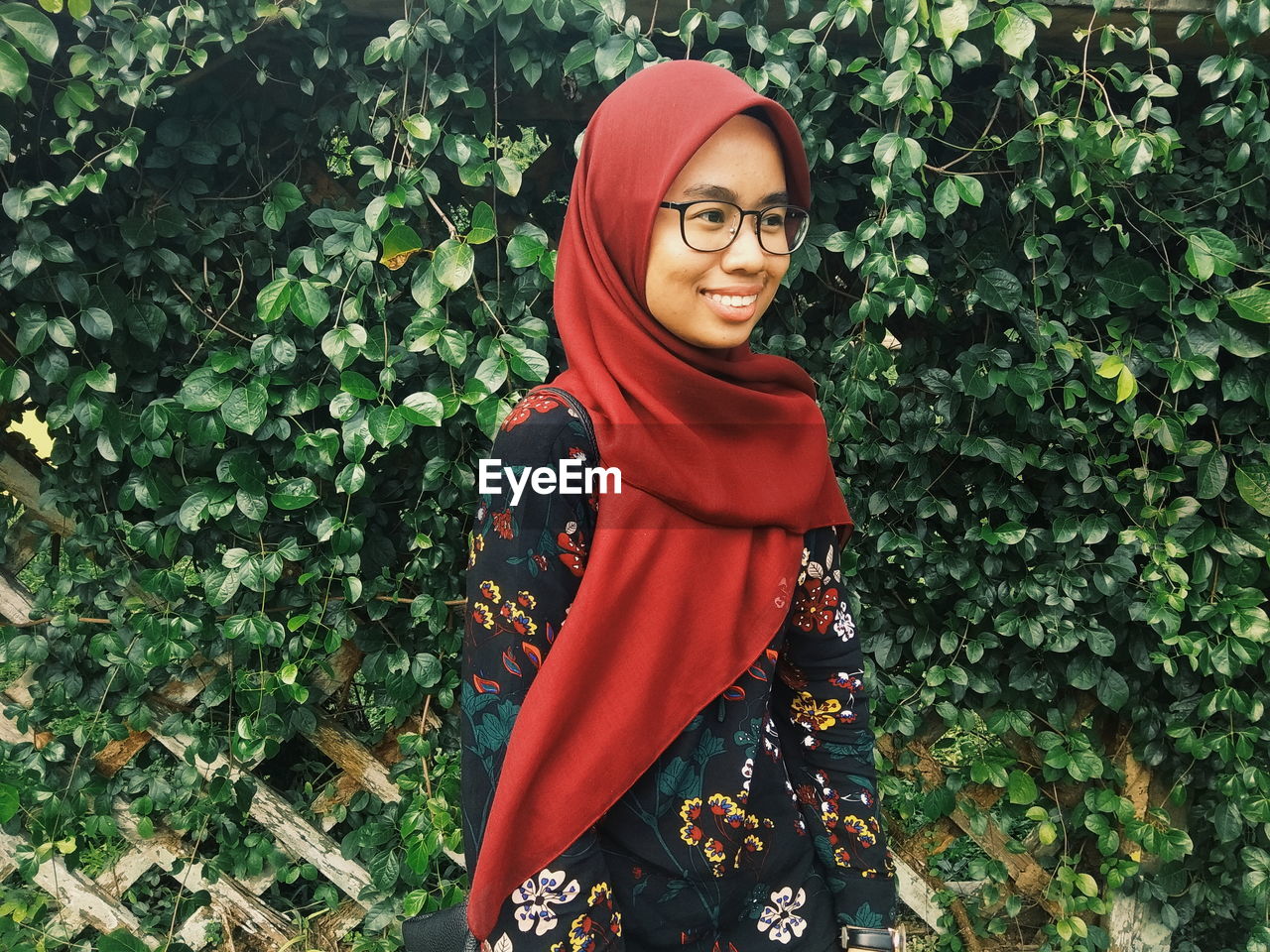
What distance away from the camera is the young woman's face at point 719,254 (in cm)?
97

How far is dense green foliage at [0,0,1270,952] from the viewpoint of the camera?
4.86ft

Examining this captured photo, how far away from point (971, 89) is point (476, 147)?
1060 millimetres

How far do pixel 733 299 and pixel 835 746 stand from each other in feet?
2.25

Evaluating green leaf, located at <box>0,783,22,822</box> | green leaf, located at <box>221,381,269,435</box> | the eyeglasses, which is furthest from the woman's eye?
green leaf, located at <box>0,783,22,822</box>

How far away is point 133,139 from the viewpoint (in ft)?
4.77

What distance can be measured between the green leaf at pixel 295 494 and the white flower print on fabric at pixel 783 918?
1.04 metres

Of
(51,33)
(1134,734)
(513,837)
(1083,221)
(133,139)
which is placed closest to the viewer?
(513,837)

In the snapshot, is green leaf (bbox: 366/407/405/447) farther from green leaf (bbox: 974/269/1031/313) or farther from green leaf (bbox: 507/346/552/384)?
green leaf (bbox: 974/269/1031/313)

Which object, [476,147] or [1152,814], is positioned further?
[1152,814]

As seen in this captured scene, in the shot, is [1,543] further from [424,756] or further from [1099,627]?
[1099,627]

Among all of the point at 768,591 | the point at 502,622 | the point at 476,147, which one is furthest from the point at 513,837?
the point at 476,147

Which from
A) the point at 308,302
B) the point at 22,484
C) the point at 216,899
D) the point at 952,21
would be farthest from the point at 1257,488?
the point at 22,484

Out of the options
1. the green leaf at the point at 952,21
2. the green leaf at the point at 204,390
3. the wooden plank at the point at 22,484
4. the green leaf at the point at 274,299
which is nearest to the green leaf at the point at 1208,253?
the green leaf at the point at 952,21

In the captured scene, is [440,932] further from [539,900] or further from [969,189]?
[969,189]
